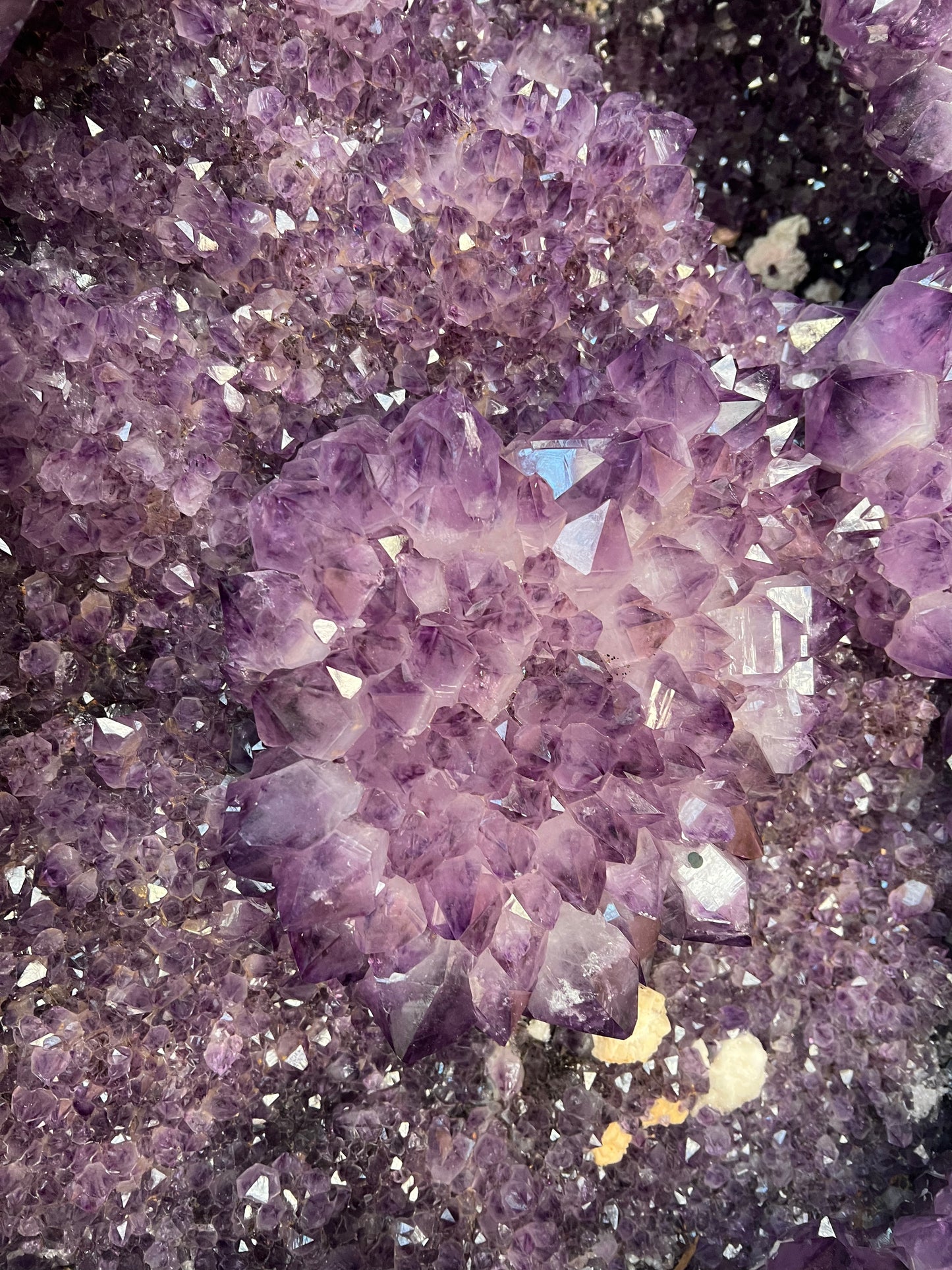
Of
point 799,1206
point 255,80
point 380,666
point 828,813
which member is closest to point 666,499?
point 380,666

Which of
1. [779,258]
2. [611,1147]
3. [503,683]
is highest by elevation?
[779,258]

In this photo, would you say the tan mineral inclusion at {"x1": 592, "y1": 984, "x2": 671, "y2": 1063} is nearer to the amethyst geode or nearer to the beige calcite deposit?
the amethyst geode

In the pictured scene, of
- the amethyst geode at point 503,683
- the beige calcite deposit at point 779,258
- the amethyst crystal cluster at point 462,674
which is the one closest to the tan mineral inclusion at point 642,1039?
the amethyst crystal cluster at point 462,674

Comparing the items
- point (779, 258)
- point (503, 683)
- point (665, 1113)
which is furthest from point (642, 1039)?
point (779, 258)

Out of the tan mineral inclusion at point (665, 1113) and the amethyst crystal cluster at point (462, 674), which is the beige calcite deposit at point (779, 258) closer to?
the amethyst crystal cluster at point (462, 674)

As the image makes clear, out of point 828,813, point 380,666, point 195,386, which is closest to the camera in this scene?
point 380,666

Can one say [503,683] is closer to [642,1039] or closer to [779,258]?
[642,1039]

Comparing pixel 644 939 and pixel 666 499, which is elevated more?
pixel 666 499

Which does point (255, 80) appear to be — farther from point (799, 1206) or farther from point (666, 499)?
point (799, 1206)
